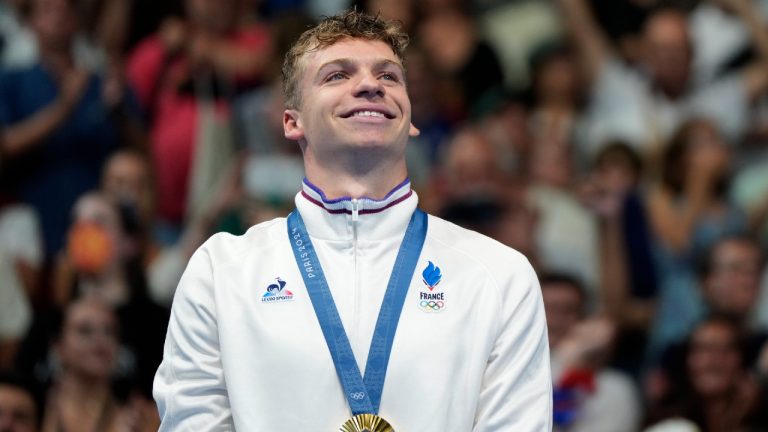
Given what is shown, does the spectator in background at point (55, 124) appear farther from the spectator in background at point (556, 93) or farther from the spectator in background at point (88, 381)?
the spectator in background at point (556, 93)

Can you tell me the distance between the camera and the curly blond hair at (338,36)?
3.81 m

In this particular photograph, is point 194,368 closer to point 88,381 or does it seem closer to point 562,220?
point 88,381

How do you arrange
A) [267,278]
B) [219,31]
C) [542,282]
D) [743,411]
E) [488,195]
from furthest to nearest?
1. [219,31]
2. [488,195]
3. [542,282]
4. [743,411]
5. [267,278]

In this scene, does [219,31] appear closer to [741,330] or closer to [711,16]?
[711,16]

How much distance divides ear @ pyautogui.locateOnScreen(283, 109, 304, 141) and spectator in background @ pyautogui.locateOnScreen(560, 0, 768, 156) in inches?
202

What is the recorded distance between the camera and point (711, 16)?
355 inches

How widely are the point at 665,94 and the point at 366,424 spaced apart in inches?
233

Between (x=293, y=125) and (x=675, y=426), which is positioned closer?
(x=293, y=125)

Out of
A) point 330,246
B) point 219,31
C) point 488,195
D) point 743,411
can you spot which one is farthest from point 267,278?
point 219,31

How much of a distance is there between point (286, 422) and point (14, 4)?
6403 mm

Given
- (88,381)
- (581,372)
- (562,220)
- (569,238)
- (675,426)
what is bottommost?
(675,426)

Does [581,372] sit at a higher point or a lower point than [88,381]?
lower

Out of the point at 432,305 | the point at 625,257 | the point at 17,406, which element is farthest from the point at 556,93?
the point at 432,305

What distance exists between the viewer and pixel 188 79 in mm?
8914
